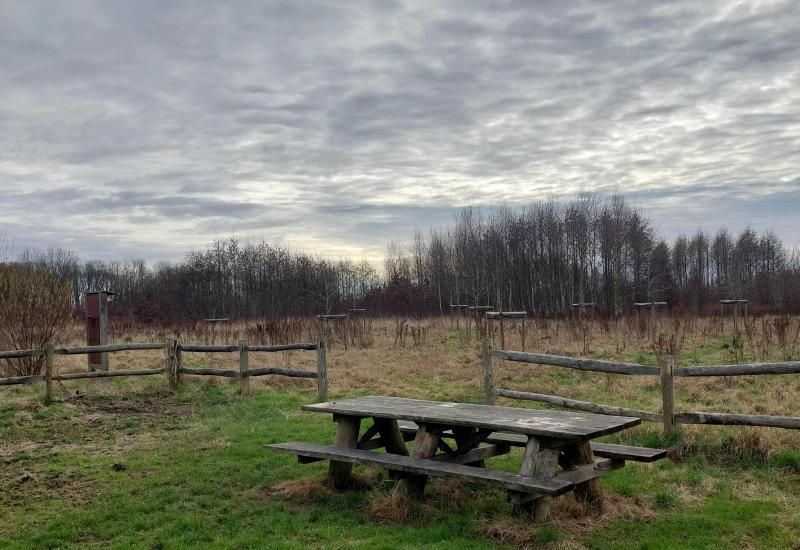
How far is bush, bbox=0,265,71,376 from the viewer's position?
1250 centimetres

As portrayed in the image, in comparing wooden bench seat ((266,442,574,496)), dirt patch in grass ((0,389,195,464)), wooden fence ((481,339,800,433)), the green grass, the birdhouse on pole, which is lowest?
the green grass

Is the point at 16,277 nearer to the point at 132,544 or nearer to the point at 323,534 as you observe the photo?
the point at 132,544

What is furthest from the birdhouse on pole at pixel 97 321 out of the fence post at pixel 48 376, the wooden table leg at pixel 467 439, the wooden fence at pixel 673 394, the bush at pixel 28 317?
the wooden table leg at pixel 467 439

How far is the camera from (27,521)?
546 cm

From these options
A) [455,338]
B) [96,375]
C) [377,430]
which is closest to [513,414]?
[377,430]

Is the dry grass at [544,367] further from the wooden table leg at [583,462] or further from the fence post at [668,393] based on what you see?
the wooden table leg at [583,462]

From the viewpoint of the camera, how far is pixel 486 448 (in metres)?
6.03

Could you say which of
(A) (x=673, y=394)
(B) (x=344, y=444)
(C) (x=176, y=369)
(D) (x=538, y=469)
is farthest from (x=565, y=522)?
(C) (x=176, y=369)

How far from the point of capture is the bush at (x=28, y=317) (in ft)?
41.0

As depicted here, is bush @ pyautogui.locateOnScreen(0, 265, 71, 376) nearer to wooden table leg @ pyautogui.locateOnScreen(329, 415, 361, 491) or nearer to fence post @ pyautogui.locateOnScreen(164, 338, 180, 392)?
fence post @ pyautogui.locateOnScreen(164, 338, 180, 392)

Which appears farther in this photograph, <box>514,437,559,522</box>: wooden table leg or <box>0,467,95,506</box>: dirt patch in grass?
<box>0,467,95,506</box>: dirt patch in grass

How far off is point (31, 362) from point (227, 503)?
343 inches

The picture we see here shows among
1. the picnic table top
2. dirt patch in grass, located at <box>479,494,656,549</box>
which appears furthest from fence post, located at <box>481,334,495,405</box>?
dirt patch in grass, located at <box>479,494,656,549</box>

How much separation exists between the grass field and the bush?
1.93 m
